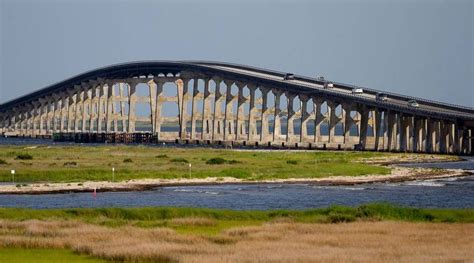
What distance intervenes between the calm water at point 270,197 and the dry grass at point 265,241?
1452 centimetres

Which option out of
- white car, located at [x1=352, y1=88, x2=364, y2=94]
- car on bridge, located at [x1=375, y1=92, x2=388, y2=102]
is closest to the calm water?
car on bridge, located at [x1=375, y1=92, x2=388, y2=102]

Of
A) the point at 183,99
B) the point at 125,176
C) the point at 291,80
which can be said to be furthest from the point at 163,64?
the point at 125,176

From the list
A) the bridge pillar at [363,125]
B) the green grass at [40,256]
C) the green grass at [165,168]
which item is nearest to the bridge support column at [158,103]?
the bridge pillar at [363,125]

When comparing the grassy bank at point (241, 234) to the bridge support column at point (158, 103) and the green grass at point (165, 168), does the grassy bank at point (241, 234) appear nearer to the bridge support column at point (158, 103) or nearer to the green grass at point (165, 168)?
the green grass at point (165, 168)

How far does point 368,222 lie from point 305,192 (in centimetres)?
→ 2420

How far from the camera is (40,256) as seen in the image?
98.9 ft

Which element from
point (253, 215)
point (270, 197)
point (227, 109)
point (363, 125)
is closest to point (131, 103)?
point (227, 109)

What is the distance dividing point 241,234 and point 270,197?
24474mm

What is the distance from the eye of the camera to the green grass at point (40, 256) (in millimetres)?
29188

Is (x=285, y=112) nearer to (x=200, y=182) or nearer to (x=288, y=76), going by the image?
(x=288, y=76)

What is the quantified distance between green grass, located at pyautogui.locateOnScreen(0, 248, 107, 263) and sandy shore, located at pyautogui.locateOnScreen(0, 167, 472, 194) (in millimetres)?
28638

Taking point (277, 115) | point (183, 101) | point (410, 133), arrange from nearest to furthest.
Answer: point (410, 133) < point (277, 115) < point (183, 101)

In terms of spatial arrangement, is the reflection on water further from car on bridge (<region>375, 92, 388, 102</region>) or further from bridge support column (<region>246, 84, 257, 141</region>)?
bridge support column (<region>246, 84, 257, 141</region>)

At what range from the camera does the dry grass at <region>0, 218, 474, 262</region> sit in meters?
29.1
